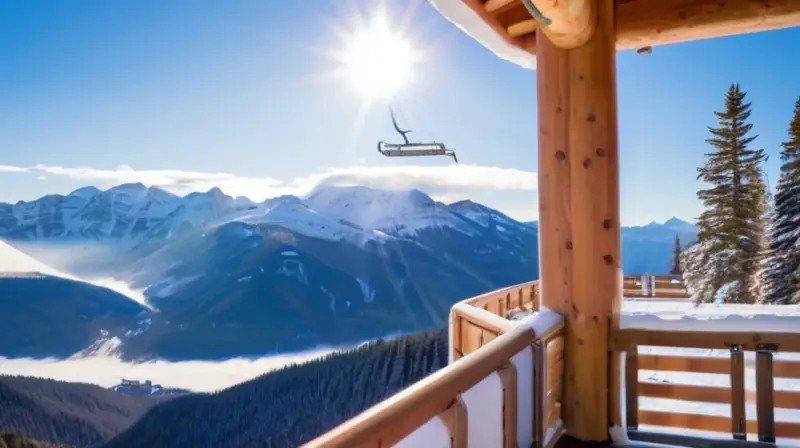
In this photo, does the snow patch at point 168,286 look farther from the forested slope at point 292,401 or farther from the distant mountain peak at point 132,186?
the distant mountain peak at point 132,186

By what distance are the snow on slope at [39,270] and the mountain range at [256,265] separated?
476 millimetres

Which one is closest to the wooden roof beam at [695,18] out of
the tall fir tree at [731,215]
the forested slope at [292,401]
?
the tall fir tree at [731,215]

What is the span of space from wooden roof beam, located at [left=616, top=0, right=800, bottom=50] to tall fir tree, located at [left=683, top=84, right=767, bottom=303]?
529 inches

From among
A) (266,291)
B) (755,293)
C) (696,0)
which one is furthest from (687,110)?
(266,291)

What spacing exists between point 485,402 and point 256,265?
312 feet

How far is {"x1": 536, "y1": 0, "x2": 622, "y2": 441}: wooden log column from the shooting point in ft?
7.77

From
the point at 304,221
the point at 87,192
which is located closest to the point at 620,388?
the point at 304,221

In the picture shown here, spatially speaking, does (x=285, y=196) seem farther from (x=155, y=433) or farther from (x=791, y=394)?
(x=791, y=394)

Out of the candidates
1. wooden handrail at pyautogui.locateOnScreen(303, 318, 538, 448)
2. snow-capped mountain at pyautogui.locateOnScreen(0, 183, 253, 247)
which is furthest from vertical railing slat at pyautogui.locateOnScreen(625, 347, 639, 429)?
snow-capped mountain at pyautogui.locateOnScreen(0, 183, 253, 247)

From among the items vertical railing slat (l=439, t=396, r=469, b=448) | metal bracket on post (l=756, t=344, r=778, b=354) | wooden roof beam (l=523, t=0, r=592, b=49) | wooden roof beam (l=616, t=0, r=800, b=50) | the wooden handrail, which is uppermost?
wooden roof beam (l=616, t=0, r=800, b=50)

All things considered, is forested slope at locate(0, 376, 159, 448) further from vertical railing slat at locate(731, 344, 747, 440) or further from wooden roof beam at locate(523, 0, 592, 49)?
wooden roof beam at locate(523, 0, 592, 49)

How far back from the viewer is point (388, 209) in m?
121

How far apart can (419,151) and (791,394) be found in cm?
1871

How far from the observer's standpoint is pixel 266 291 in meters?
89.9
